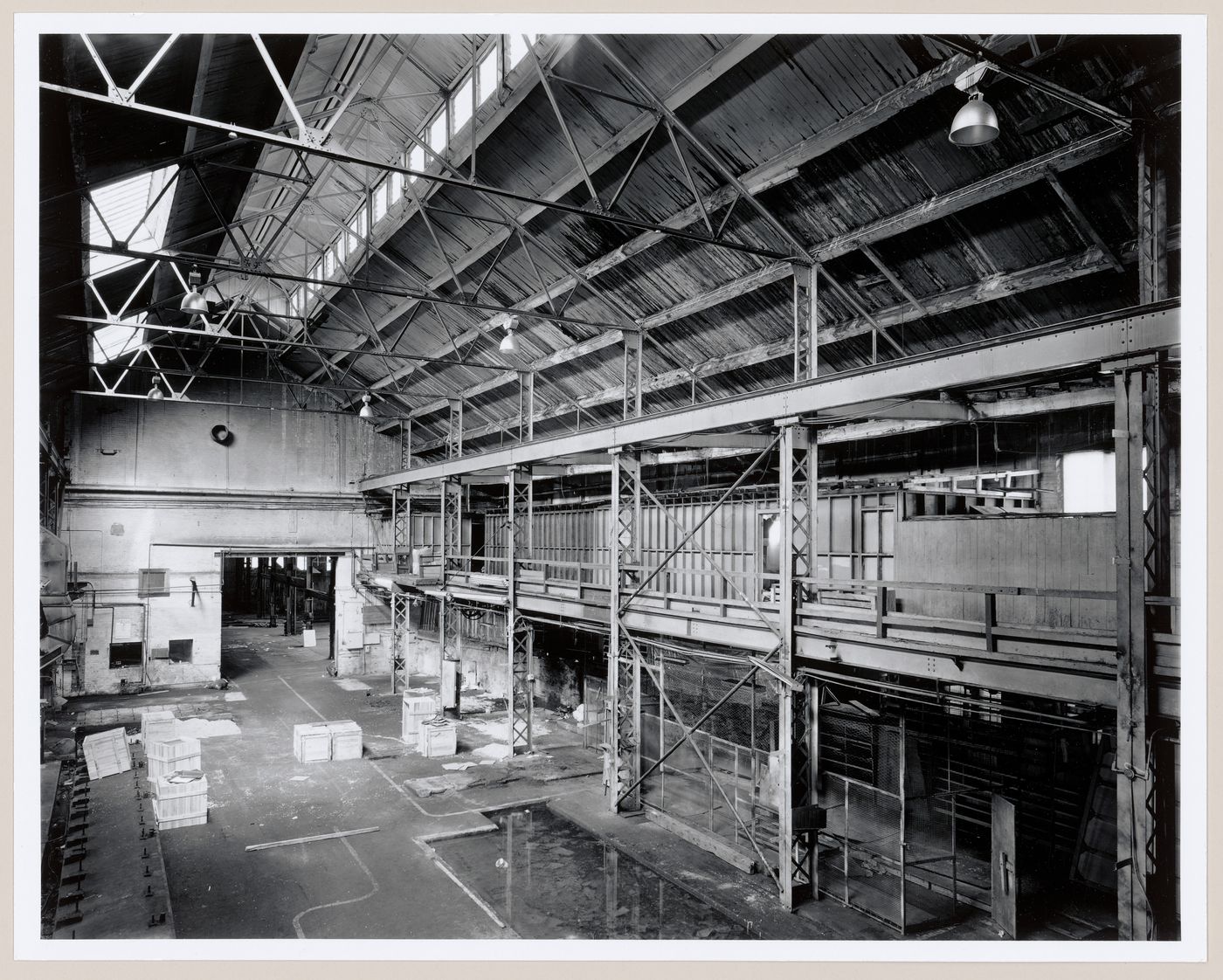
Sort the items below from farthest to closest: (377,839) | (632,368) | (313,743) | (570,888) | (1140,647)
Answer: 1. (632,368)
2. (313,743)
3. (377,839)
4. (570,888)
5. (1140,647)

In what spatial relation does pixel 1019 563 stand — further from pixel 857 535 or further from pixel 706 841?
pixel 706 841

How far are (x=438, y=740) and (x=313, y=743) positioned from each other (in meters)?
2.91

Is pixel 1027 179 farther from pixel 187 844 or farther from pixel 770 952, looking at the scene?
pixel 187 844

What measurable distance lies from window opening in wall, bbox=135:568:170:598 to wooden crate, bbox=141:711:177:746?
1076cm

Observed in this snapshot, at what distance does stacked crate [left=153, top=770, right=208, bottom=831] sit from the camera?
14414 millimetres

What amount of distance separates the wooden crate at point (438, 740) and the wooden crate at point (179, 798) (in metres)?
5.35

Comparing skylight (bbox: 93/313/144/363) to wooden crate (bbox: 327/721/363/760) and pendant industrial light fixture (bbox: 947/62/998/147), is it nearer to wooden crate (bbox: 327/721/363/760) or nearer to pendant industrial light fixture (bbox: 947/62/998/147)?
wooden crate (bbox: 327/721/363/760)

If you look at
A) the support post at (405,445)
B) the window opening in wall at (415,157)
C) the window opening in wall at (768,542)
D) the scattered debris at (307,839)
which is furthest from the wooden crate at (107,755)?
the support post at (405,445)

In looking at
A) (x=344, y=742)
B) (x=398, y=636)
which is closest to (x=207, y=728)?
(x=344, y=742)

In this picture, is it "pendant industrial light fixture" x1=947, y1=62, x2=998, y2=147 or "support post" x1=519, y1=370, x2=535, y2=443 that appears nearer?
"pendant industrial light fixture" x1=947, y1=62, x2=998, y2=147

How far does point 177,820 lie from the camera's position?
47.6 feet

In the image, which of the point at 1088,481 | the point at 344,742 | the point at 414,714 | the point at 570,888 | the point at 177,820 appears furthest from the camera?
the point at 414,714

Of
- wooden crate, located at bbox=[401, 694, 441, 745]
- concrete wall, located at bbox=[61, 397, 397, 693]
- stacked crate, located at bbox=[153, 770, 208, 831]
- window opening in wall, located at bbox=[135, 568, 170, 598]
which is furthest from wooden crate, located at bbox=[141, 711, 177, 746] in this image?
window opening in wall, located at bbox=[135, 568, 170, 598]

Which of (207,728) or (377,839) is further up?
(377,839)
